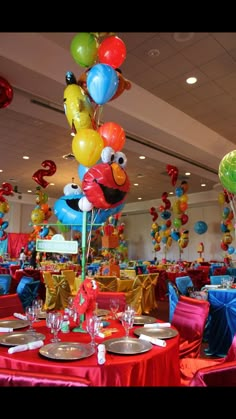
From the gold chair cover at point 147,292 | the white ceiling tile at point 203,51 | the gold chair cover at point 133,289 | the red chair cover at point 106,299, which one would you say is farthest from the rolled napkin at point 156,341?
the gold chair cover at point 147,292

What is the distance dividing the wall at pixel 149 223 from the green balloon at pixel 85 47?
13.1 m

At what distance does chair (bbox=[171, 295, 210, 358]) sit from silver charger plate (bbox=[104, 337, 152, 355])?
88 cm

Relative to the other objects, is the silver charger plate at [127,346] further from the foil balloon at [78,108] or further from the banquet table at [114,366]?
the foil balloon at [78,108]

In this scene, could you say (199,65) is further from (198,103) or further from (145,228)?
(145,228)

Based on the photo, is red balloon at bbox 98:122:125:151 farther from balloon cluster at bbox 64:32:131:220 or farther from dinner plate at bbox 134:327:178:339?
dinner plate at bbox 134:327:178:339

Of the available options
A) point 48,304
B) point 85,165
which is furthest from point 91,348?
point 48,304

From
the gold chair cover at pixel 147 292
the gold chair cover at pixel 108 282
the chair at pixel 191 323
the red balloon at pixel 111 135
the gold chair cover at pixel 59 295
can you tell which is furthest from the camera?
the gold chair cover at pixel 147 292

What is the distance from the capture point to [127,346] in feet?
6.15

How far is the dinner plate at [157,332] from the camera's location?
2.12m

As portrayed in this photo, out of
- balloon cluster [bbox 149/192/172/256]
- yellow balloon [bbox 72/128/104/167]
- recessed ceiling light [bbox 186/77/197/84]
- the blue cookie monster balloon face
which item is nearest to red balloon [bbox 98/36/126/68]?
yellow balloon [bbox 72/128/104/167]

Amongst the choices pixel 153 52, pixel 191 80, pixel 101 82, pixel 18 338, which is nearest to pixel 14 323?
pixel 18 338

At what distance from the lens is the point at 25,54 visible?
3.87m
